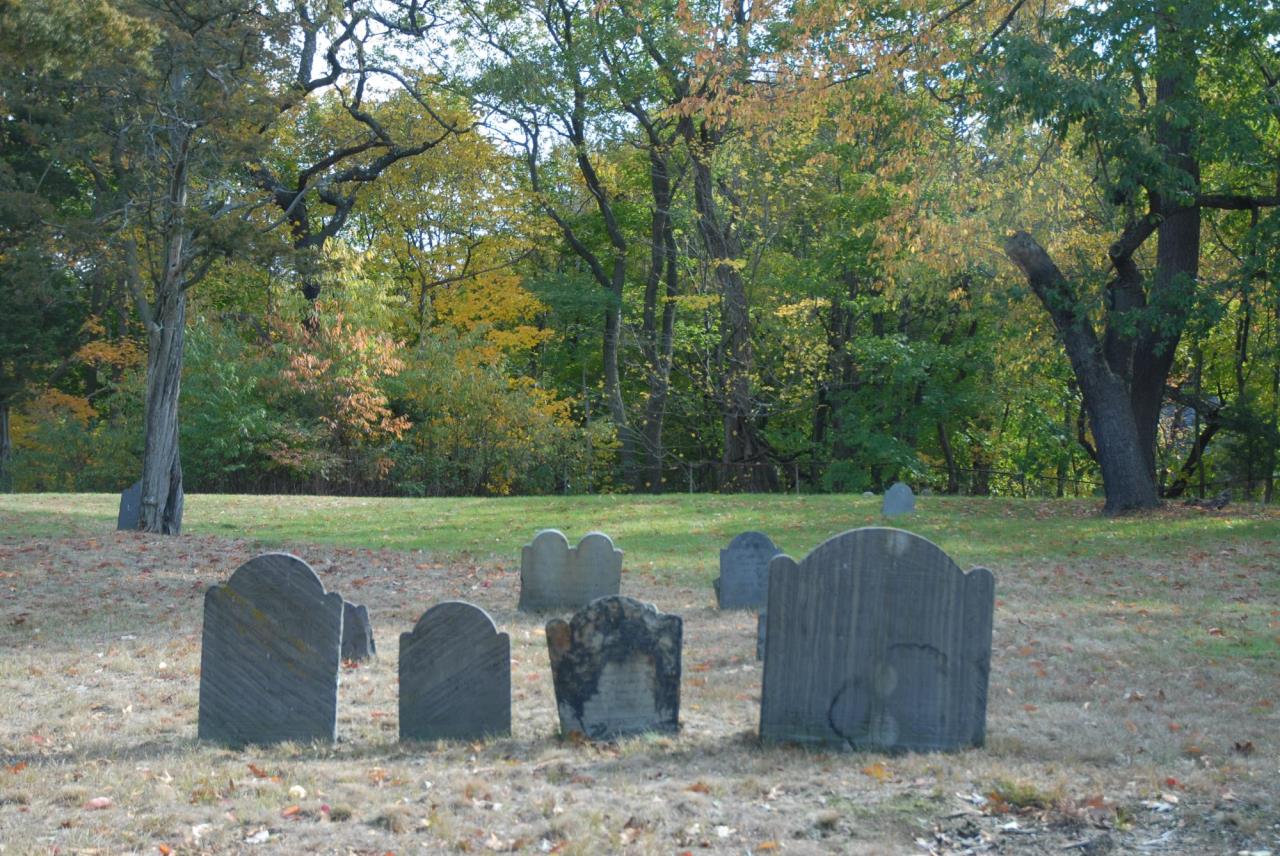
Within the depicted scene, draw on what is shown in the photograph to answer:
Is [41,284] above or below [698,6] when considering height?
below

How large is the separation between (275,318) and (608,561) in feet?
80.1

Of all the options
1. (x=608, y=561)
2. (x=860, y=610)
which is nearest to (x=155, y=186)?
(x=608, y=561)

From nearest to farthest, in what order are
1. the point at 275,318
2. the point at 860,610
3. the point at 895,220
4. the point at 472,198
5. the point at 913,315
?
the point at 860,610 < the point at 895,220 < the point at 275,318 < the point at 913,315 < the point at 472,198

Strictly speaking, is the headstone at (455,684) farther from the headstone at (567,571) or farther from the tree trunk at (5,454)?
the tree trunk at (5,454)

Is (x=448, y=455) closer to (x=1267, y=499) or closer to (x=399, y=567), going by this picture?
(x=399, y=567)

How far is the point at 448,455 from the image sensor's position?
116ft

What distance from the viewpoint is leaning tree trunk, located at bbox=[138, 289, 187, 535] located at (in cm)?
1898

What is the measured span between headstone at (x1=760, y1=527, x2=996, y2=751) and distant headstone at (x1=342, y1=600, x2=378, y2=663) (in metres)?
4.16

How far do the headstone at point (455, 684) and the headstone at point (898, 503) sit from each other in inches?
635

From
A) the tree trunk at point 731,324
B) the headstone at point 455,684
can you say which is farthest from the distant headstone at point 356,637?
the tree trunk at point 731,324

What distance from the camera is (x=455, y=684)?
24.8ft

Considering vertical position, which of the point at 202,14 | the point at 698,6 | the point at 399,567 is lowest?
the point at 399,567

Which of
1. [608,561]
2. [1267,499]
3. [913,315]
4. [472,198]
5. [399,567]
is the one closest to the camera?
[608,561]

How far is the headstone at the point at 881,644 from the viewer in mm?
7117
